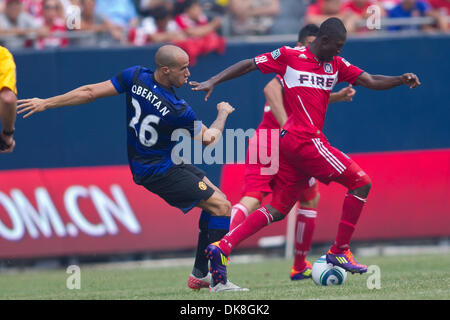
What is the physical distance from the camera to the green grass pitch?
7164 millimetres

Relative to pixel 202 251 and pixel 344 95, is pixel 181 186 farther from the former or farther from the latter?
pixel 344 95

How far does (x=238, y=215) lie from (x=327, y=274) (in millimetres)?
1554

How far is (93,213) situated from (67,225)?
44cm

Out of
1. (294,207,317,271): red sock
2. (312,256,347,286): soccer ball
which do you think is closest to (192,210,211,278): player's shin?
(312,256,347,286): soccer ball

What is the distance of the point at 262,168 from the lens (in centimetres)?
911

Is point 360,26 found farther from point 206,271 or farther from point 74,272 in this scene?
point 206,271

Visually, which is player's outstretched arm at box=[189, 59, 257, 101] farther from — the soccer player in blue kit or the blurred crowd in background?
the blurred crowd in background

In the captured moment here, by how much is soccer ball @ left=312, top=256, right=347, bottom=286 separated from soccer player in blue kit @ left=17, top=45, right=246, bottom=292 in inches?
33.2

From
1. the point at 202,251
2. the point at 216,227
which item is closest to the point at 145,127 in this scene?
the point at 216,227

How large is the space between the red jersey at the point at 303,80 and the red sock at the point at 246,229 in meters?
0.94

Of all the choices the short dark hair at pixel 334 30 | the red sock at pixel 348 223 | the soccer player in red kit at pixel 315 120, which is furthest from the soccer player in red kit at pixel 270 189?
the short dark hair at pixel 334 30

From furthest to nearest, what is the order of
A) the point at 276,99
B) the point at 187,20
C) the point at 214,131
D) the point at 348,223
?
the point at 187,20 → the point at 276,99 → the point at 348,223 → the point at 214,131
